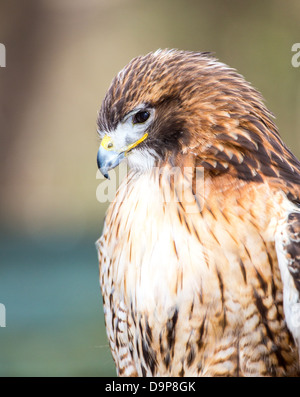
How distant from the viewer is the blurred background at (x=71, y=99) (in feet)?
13.3

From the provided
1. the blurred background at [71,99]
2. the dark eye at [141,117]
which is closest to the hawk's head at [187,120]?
the dark eye at [141,117]

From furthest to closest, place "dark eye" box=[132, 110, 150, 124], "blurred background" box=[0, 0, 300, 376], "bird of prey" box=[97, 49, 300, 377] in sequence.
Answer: "blurred background" box=[0, 0, 300, 376] < "dark eye" box=[132, 110, 150, 124] < "bird of prey" box=[97, 49, 300, 377]

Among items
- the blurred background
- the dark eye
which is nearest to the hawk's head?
the dark eye

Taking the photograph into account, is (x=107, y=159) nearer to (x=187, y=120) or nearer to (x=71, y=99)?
(x=187, y=120)

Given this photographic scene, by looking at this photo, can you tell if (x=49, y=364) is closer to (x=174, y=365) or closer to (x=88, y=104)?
(x=88, y=104)

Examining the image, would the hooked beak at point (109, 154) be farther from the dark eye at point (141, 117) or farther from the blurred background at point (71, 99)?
the blurred background at point (71, 99)

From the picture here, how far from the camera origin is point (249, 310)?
4.35ft

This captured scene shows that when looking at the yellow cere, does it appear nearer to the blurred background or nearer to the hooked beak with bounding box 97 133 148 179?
the hooked beak with bounding box 97 133 148 179

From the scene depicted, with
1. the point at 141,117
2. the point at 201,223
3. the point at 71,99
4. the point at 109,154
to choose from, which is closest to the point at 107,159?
the point at 109,154

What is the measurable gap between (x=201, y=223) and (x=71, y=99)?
3160 millimetres

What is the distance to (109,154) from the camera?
4.85ft

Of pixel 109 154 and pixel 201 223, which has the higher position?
pixel 109 154

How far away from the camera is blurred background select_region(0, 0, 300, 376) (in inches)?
160

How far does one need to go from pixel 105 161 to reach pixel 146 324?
1.31 ft
